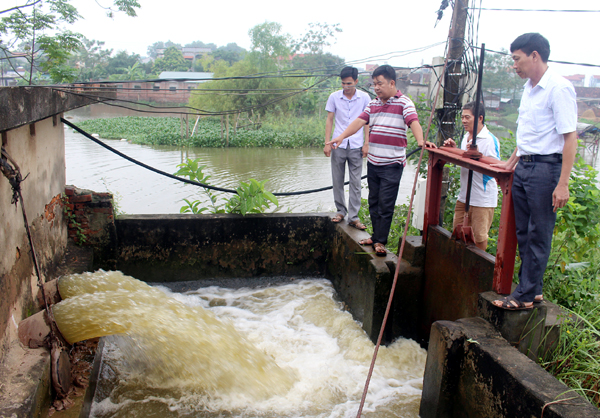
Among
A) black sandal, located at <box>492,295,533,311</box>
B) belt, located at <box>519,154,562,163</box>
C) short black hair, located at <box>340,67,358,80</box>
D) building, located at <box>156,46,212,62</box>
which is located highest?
building, located at <box>156,46,212,62</box>

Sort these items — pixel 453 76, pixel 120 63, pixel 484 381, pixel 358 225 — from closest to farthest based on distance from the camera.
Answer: pixel 484 381, pixel 358 225, pixel 453 76, pixel 120 63

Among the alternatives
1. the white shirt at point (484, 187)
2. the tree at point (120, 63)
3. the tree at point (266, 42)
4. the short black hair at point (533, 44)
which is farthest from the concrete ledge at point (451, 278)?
the tree at point (120, 63)

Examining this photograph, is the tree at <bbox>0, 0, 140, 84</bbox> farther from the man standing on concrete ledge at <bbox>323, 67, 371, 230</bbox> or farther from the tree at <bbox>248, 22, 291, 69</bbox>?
the tree at <bbox>248, 22, 291, 69</bbox>

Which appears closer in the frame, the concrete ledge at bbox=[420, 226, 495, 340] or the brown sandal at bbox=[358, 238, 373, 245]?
the concrete ledge at bbox=[420, 226, 495, 340]

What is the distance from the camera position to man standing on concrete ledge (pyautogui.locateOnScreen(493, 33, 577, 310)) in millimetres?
2498

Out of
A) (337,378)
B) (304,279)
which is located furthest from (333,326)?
(304,279)

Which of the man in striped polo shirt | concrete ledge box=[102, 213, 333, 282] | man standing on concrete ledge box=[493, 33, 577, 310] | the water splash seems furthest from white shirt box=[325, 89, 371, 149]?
the water splash

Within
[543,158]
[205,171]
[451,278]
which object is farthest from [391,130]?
[205,171]

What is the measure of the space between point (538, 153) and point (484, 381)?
1411mm

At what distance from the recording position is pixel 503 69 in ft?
105

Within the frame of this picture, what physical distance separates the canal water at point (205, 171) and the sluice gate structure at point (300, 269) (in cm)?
335

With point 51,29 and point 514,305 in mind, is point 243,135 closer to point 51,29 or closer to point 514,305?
point 51,29

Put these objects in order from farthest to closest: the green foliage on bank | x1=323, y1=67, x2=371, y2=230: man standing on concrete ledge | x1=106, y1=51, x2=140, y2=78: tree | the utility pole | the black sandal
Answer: x1=106, y1=51, x2=140, y2=78: tree < the green foliage on bank < the utility pole < x1=323, y1=67, x2=371, y2=230: man standing on concrete ledge < the black sandal

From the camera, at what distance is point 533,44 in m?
2.59
